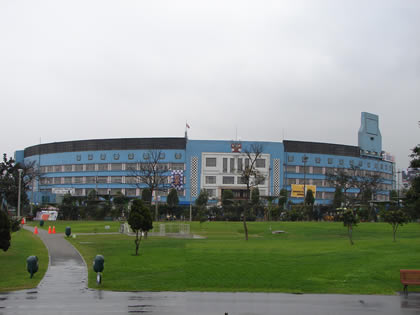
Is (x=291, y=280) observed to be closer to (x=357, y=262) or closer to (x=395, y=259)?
(x=357, y=262)

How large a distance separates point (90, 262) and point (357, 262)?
1508 cm

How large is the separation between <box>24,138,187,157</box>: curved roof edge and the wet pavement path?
94444mm

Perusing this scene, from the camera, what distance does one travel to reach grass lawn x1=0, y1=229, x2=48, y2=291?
19748 mm

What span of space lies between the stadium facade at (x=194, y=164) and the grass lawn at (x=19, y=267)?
70362 millimetres

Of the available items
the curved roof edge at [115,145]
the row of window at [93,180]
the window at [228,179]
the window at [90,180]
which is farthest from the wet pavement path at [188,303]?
the window at [90,180]

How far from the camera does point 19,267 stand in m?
25.4

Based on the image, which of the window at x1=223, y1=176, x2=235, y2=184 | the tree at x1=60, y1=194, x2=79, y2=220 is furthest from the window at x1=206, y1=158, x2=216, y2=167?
the tree at x1=60, y1=194, x2=79, y2=220

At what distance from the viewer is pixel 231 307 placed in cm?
1536

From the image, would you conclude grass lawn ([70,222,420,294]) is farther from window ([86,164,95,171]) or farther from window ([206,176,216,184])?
window ([86,164,95,171])

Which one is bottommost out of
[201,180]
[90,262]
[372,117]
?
[90,262]

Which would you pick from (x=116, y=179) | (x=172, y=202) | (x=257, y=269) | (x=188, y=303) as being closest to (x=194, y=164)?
(x=116, y=179)

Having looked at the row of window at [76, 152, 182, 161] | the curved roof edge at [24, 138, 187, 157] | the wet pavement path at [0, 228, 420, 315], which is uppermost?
the curved roof edge at [24, 138, 187, 157]

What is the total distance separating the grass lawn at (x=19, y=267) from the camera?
19.7 meters

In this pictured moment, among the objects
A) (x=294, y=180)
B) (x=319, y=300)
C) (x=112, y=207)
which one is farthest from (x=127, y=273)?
(x=294, y=180)
